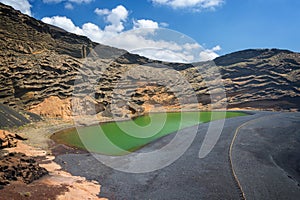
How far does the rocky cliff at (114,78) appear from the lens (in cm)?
3678

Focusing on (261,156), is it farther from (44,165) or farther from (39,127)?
(39,127)

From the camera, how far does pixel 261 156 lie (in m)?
16.8

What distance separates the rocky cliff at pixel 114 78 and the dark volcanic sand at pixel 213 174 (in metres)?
23.5

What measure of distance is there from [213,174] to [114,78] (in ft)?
133

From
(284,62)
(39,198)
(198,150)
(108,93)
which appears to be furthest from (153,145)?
(284,62)

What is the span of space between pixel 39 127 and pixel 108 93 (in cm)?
1968

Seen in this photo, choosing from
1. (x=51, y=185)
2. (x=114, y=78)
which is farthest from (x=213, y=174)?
(x=114, y=78)

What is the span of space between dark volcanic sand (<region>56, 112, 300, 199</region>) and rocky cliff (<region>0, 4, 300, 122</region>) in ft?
77.3

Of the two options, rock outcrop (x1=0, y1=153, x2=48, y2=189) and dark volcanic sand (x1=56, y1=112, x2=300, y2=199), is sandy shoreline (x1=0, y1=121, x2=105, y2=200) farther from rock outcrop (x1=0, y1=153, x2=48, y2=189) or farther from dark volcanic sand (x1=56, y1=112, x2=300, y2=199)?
dark volcanic sand (x1=56, y1=112, x2=300, y2=199)

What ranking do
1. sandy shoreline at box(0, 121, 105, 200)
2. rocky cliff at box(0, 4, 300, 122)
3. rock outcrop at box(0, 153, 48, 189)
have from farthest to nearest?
1. rocky cliff at box(0, 4, 300, 122)
2. rock outcrop at box(0, 153, 48, 189)
3. sandy shoreline at box(0, 121, 105, 200)

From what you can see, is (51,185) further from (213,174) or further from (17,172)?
(213,174)

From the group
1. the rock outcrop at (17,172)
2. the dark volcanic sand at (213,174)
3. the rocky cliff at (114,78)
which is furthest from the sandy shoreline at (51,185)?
the rocky cliff at (114,78)

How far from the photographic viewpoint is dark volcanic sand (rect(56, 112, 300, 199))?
→ 11.5 m

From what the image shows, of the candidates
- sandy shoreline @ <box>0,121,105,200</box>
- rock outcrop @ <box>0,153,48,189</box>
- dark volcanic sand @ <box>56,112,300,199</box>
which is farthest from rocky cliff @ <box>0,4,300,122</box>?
dark volcanic sand @ <box>56,112,300,199</box>
